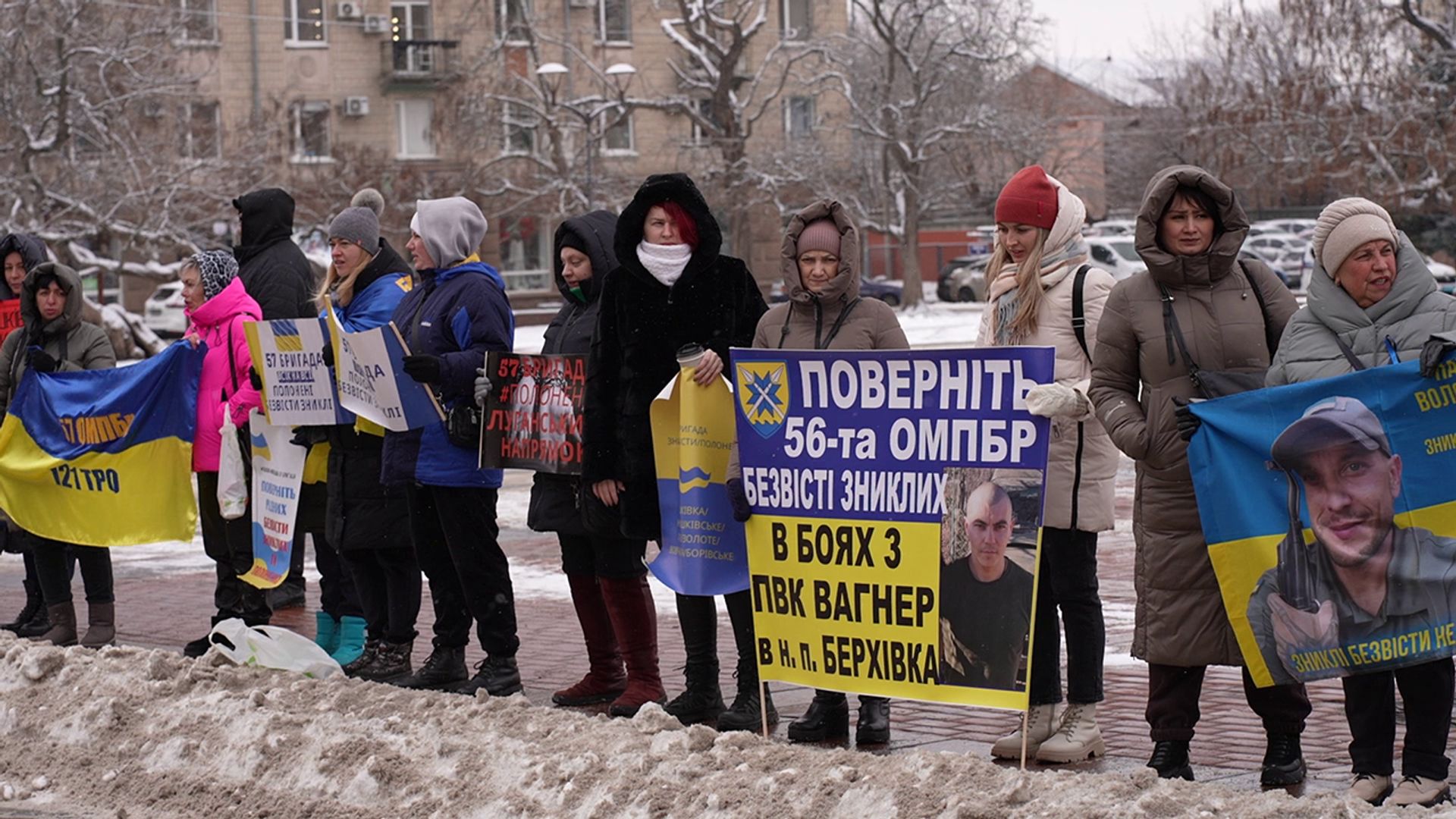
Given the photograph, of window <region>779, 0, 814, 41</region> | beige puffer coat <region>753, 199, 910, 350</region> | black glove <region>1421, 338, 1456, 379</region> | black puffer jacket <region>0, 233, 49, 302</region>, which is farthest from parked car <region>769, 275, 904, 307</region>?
black glove <region>1421, 338, 1456, 379</region>

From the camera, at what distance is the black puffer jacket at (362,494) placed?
319 inches

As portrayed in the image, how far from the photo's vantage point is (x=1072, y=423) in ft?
20.2

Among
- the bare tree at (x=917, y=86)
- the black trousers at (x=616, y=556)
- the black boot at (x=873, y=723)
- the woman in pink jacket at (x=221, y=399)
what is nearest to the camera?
the black boot at (x=873, y=723)

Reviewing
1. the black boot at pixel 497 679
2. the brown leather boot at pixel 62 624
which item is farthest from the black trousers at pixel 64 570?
the black boot at pixel 497 679

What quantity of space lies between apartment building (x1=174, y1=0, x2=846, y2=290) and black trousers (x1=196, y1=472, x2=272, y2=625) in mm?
40808

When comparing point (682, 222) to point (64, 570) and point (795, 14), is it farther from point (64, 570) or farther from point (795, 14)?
point (795, 14)

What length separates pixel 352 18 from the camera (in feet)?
194

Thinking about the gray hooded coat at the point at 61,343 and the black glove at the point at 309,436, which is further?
the gray hooded coat at the point at 61,343

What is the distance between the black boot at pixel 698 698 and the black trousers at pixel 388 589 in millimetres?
1667

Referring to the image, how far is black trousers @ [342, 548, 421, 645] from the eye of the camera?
27.1 feet

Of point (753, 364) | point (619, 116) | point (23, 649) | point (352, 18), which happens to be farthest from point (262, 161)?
point (753, 364)

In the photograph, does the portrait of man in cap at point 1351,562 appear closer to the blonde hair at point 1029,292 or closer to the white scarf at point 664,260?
the blonde hair at point 1029,292

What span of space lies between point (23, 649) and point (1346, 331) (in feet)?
18.7

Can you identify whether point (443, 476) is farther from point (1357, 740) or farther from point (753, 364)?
point (1357, 740)
